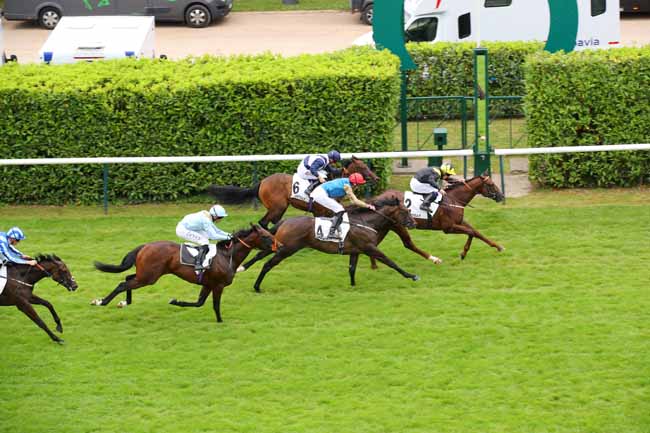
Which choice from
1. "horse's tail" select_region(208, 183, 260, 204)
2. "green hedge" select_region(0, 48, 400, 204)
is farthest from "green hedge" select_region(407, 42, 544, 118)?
"horse's tail" select_region(208, 183, 260, 204)

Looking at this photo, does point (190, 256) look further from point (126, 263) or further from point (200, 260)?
point (126, 263)

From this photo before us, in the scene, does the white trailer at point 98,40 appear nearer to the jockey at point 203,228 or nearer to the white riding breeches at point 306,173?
the white riding breeches at point 306,173

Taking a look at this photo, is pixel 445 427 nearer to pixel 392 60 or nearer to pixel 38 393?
pixel 38 393

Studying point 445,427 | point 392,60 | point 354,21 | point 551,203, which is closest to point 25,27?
point 354,21

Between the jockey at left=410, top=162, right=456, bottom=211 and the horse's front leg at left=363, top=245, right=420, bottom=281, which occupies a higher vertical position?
the jockey at left=410, top=162, right=456, bottom=211

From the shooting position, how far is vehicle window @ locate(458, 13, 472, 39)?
79.0 ft

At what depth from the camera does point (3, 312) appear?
13992 mm

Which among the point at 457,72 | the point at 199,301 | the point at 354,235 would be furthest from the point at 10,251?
the point at 457,72

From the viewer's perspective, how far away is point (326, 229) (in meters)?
14.1

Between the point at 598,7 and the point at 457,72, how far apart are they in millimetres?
3924

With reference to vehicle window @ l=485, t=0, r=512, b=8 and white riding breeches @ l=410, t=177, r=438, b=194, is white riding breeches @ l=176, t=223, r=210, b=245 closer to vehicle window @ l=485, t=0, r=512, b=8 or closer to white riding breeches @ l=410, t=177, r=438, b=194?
white riding breeches @ l=410, t=177, r=438, b=194

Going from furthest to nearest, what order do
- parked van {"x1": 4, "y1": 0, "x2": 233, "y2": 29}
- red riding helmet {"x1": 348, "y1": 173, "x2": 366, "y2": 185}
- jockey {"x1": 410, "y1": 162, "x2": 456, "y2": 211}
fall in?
1. parked van {"x1": 4, "y1": 0, "x2": 233, "y2": 29}
2. jockey {"x1": 410, "y1": 162, "x2": 456, "y2": 211}
3. red riding helmet {"x1": 348, "y1": 173, "x2": 366, "y2": 185}

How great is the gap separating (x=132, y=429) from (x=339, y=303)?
362 cm

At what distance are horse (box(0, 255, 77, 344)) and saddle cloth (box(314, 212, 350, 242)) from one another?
281 cm
